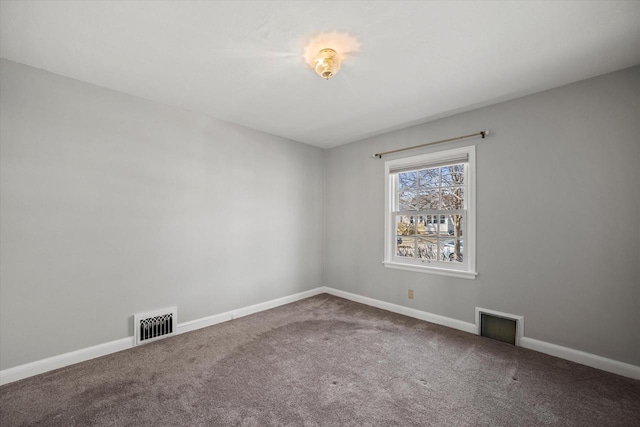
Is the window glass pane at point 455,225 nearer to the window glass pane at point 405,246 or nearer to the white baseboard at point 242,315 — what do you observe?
→ the window glass pane at point 405,246

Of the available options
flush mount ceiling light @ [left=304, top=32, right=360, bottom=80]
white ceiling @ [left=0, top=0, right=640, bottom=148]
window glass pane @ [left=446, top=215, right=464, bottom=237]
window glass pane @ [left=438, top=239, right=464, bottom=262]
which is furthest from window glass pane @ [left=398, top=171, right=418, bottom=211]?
flush mount ceiling light @ [left=304, top=32, right=360, bottom=80]

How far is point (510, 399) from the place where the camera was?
192 centimetres

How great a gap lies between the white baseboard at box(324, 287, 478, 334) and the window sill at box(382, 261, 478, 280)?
1.67ft

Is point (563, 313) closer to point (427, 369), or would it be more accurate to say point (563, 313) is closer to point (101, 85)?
point (427, 369)

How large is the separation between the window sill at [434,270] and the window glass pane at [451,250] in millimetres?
167

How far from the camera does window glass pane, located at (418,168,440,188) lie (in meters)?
3.48

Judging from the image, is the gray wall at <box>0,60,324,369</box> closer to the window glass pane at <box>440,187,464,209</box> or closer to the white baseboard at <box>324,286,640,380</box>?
the white baseboard at <box>324,286,640,380</box>

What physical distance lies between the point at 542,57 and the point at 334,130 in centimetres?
229

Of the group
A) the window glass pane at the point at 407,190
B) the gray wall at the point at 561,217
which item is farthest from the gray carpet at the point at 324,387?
the window glass pane at the point at 407,190

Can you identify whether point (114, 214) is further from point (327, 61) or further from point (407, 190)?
point (407, 190)

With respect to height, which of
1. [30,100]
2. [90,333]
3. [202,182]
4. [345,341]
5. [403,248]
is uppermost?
[30,100]

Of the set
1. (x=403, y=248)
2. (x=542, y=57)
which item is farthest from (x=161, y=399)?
(x=542, y=57)

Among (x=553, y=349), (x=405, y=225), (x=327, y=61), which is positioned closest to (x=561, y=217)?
(x=553, y=349)

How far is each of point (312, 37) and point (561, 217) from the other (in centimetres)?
269
